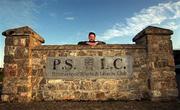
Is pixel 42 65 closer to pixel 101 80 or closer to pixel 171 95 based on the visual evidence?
pixel 101 80

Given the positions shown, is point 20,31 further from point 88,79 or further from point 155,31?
point 155,31

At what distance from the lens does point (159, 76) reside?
681cm

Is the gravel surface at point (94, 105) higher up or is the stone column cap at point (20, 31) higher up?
the stone column cap at point (20, 31)

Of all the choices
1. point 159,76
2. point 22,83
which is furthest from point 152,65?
point 22,83

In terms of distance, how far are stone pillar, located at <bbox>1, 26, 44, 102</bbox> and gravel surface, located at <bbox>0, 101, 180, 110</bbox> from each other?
435 millimetres

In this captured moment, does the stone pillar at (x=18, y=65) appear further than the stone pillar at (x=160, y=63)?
No

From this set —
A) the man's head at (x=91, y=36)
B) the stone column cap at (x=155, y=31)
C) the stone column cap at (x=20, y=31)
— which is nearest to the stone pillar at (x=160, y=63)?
the stone column cap at (x=155, y=31)

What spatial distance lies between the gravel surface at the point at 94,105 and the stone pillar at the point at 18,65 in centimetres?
43

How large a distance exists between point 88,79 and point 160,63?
7.26 ft

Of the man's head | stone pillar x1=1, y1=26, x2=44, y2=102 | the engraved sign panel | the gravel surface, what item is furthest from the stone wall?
the man's head

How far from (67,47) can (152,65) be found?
262 cm

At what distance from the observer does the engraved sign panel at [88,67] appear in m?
6.90

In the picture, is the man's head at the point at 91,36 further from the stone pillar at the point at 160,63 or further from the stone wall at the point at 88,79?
the stone pillar at the point at 160,63

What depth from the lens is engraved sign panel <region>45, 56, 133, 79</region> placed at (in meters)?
6.90
